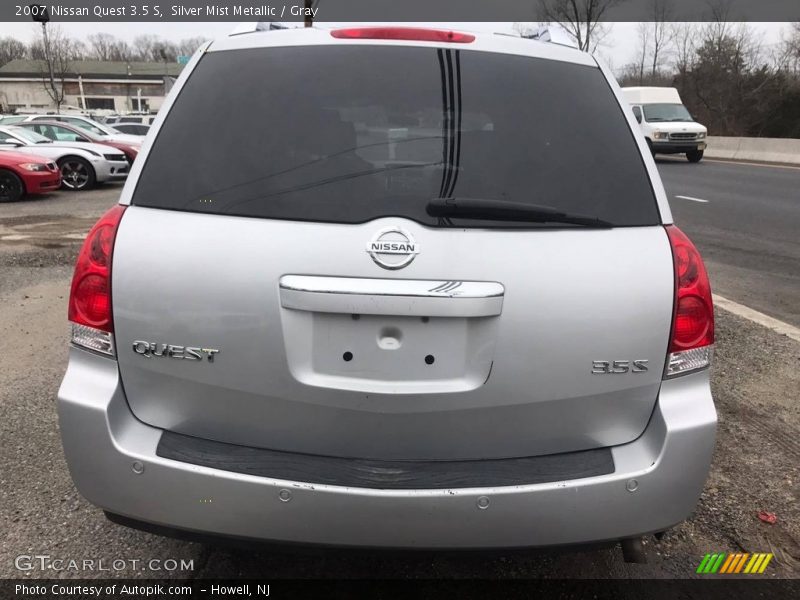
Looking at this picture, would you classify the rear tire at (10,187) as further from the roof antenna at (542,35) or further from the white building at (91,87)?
the white building at (91,87)

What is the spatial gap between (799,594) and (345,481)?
181 centimetres

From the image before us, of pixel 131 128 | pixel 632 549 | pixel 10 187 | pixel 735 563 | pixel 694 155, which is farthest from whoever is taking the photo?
pixel 131 128

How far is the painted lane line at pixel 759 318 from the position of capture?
16.0 ft

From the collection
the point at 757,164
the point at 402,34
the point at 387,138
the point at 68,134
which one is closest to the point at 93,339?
the point at 387,138

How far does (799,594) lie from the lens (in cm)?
235

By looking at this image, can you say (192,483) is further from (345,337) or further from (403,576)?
(403,576)

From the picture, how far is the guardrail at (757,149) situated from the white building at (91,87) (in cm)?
7436

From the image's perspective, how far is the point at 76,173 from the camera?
14.4m

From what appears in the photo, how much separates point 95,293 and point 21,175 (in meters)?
12.1

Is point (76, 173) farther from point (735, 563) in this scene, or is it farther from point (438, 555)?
point (735, 563)

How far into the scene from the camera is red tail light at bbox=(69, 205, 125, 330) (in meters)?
1.87

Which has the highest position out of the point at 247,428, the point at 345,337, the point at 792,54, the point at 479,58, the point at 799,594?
the point at 792,54

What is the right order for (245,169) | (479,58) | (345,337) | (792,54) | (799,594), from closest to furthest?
(345,337) < (245,169) < (479,58) < (799,594) < (792,54)

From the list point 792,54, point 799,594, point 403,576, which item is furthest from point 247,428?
point 792,54
